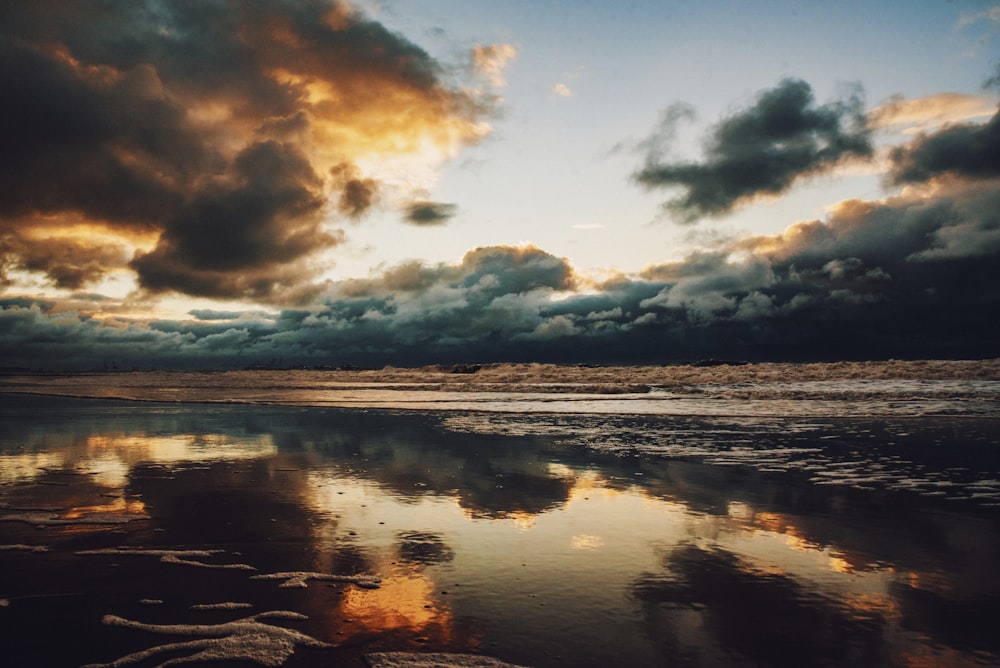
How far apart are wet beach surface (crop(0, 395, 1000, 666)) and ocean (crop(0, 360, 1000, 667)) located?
0.04 metres

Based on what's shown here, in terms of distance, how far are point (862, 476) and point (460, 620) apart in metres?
11.4

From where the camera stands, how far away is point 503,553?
8078 millimetres

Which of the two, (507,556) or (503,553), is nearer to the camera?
(507,556)

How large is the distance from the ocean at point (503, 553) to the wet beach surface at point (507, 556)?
0.12 ft

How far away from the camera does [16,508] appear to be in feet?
35.0

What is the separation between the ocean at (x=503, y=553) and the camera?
17.7 ft

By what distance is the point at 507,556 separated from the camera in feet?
26.1

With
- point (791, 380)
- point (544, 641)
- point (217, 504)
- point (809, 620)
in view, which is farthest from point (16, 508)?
point (791, 380)

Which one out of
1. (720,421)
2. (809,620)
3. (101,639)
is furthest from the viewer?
(720,421)

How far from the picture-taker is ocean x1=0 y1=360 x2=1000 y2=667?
5398mm

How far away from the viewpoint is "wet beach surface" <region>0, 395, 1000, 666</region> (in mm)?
5418

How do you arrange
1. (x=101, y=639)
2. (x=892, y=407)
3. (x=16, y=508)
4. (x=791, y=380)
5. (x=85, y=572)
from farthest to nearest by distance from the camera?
(x=791, y=380), (x=892, y=407), (x=16, y=508), (x=85, y=572), (x=101, y=639)

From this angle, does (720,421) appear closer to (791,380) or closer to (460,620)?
(460,620)

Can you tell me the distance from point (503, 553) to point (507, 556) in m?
0.13
